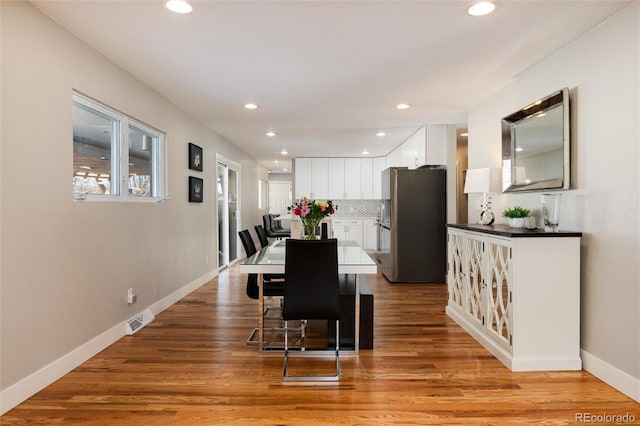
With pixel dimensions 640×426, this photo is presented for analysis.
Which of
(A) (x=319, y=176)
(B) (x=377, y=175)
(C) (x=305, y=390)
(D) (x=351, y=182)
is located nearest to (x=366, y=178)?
(B) (x=377, y=175)

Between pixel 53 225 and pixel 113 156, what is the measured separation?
105cm

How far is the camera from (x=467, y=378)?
259cm

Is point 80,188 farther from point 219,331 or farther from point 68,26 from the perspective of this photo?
point 219,331

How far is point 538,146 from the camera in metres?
3.17

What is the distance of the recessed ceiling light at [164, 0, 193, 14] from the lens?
2225 millimetres

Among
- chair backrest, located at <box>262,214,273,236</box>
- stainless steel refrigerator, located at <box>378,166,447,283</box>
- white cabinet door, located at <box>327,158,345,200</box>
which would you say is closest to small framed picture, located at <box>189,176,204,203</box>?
stainless steel refrigerator, located at <box>378,166,447,283</box>

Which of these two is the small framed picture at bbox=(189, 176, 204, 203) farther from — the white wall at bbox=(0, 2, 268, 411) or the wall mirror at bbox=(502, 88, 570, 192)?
the wall mirror at bbox=(502, 88, 570, 192)

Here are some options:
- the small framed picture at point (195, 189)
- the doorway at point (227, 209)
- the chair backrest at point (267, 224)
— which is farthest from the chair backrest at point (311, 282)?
the chair backrest at point (267, 224)

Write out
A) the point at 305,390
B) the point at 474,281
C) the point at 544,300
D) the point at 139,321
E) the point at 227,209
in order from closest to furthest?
the point at 305,390
the point at 544,300
the point at 474,281
the point at 139,321
the point at 227,209

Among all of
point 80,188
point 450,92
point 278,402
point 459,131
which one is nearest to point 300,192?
point 459,131

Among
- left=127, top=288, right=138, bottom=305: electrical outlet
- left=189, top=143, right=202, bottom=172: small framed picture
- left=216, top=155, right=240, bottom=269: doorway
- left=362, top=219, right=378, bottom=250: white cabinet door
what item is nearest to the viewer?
left=127, top=288, right=138, bottom=305: electrical outlet

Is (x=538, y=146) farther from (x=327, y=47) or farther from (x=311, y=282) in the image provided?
(x=311, y=282)

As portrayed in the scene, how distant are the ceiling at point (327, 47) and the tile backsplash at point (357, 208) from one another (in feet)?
16.8

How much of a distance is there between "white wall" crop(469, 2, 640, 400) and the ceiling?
21cm
